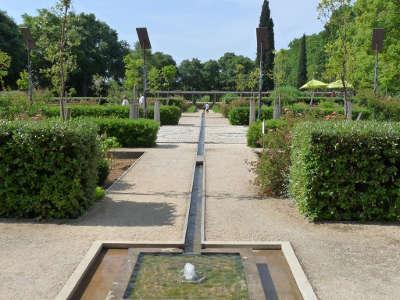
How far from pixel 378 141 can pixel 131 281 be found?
3804mm

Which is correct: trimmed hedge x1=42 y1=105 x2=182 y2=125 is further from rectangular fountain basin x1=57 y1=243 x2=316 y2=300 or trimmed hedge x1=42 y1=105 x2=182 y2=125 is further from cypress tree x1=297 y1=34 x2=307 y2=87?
cypress tree x1=297 y1=34 x2=307 y2=87

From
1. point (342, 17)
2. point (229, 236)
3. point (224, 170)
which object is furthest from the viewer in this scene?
point (342, 17)

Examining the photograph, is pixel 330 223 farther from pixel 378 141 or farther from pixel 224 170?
pixel 224 170

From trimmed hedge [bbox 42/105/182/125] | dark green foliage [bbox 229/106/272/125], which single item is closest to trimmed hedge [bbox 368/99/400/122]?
trimmed hedge [bbox 42/105/182/125]

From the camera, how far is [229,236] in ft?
19.9

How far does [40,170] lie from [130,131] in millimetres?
8909

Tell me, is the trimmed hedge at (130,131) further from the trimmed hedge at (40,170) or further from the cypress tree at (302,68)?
the cypress tree at (302,68)

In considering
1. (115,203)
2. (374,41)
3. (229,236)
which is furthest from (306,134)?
(374,41)

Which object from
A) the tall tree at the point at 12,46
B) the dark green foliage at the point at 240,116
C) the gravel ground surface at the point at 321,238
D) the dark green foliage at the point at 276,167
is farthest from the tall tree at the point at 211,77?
the dark green foliage at the point at 276,167

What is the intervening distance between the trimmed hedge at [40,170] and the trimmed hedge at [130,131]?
870 cm

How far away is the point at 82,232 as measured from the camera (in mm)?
6211

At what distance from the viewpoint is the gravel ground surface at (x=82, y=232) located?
15.3ft

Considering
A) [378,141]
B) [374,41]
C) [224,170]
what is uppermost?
[374,41]

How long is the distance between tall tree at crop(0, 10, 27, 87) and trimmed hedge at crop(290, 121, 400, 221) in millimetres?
46941
